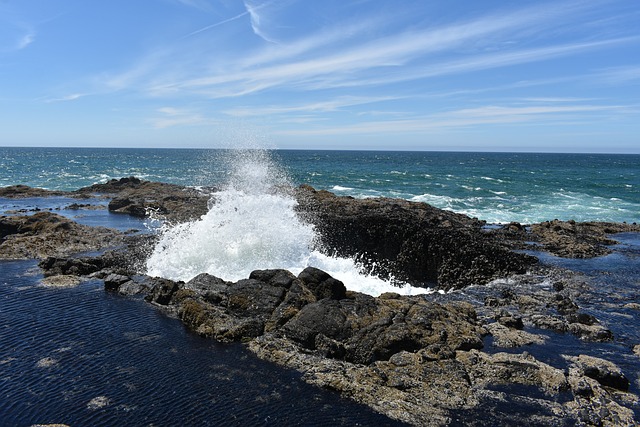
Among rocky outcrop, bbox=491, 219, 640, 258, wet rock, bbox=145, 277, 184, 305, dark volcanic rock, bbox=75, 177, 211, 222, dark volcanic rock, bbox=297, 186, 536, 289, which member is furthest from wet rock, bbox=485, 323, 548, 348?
dark volcanic rock, bbox=75, 177, 211, 222

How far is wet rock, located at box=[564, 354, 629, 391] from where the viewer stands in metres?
11.0

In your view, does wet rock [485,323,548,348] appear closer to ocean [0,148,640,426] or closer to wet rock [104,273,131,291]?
ocean [0,148,640,426]

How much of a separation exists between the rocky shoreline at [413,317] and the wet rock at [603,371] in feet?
0.10

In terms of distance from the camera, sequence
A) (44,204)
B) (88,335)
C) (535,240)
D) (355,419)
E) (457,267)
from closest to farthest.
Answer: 1. (355,419)
2. (88,335)
3. (457,267)
4. (535,240)
5. (44,204)

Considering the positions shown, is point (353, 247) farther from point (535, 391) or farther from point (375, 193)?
point (375, 193)

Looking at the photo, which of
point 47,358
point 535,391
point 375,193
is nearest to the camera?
point 535,391

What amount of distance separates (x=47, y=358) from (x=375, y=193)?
5417cm

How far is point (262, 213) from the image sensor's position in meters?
27.1

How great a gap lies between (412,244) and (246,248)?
29.8ft

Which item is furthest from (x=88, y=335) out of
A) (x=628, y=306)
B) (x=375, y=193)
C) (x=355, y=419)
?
(x=375, y=193)

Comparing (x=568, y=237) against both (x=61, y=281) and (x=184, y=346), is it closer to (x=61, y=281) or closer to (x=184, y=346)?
(x=184, y=346)

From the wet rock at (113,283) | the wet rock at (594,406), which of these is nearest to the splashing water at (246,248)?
the wet rock at (113,283)

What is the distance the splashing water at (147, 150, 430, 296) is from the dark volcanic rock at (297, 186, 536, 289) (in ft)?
4.07

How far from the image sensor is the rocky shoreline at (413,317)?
34.6 ft
